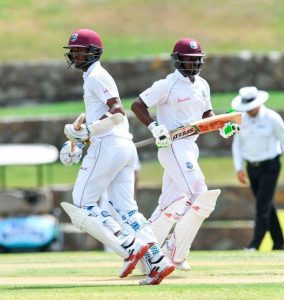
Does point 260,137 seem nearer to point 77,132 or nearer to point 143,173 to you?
point 77,132

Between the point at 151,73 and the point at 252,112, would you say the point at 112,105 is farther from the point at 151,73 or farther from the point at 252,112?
the point at 151,73

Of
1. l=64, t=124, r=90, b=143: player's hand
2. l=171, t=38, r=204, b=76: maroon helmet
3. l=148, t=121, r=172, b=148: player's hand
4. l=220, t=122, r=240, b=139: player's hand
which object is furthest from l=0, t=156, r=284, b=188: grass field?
l=64, t=124, r=90, b=143: player's hand

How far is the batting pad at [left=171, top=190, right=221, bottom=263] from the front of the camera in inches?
532

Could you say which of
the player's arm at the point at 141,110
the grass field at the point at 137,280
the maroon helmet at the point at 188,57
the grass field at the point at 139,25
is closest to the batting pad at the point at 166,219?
the grass field at the point at 137,280

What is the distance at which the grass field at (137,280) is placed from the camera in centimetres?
1138

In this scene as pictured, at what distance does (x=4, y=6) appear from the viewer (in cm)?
3653

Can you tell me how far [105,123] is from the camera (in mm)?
12383

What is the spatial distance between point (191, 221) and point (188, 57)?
1.43 meters

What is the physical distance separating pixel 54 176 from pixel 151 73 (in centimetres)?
326

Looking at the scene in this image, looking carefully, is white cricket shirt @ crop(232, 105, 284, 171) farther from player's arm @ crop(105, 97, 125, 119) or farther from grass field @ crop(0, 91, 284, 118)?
grass field @ crop(0, 91, 284, 118)

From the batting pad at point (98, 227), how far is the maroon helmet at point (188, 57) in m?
1.86

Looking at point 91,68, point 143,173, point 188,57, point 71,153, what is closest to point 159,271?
point 71,153

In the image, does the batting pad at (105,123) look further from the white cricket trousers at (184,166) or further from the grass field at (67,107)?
the grass field at (67,107)

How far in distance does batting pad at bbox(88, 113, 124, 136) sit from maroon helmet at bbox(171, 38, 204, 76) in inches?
57.5
